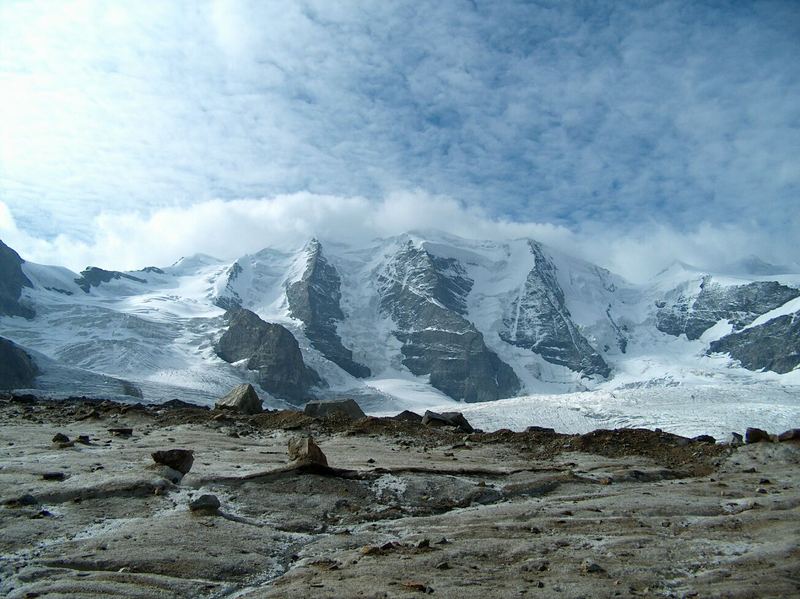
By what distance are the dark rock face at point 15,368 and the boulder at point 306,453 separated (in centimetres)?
8825

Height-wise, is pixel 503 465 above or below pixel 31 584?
above

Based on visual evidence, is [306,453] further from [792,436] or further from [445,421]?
[792,436]

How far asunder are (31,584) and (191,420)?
1308 cm

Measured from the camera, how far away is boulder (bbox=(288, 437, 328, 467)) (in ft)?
39.1

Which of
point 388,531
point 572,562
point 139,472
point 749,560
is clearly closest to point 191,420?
point 139,472

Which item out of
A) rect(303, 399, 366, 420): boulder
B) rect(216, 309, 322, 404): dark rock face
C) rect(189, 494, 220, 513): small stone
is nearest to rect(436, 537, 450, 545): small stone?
rect(189, 494, 220, 513): small stone

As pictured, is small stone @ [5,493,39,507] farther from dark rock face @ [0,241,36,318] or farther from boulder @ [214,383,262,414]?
dark rock face @ [0,241,36,318]

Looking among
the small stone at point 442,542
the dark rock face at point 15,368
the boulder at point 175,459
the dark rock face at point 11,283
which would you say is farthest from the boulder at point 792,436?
the dark rock face at point 11,283

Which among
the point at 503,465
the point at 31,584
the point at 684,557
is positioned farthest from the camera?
the point at 503,465

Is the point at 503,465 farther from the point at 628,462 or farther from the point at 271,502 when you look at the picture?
the point at 271,502

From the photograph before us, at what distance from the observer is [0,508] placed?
9031 millimetres

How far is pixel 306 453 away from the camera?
12.0m

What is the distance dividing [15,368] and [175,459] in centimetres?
9462

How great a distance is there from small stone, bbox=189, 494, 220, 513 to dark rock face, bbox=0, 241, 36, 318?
176m
